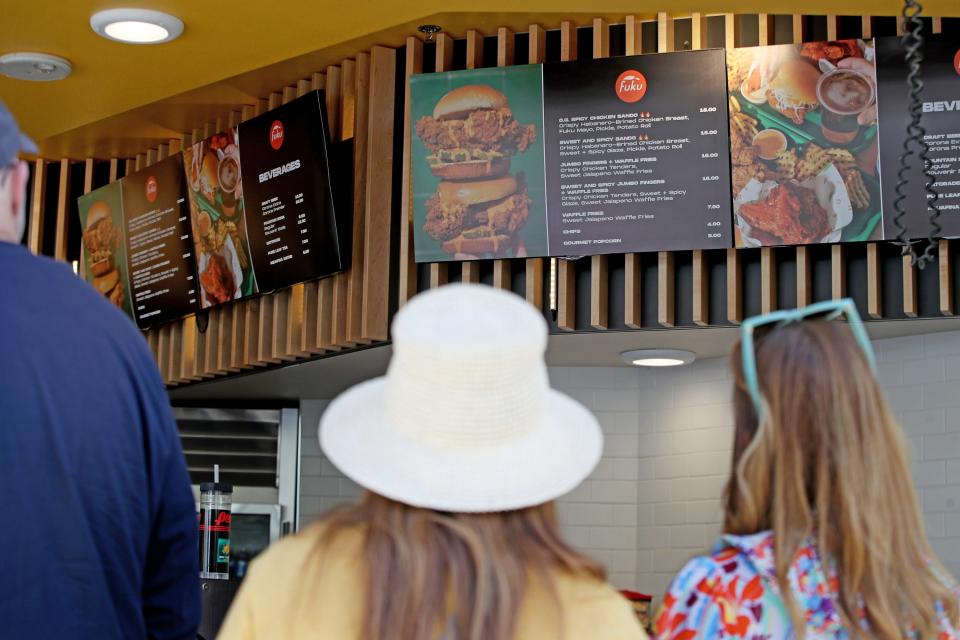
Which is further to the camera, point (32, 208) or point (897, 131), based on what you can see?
point (32, 208)

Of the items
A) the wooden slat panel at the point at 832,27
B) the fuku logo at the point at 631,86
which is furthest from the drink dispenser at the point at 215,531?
the wooden slat panel at the point at 832,27

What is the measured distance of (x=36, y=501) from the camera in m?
1.84

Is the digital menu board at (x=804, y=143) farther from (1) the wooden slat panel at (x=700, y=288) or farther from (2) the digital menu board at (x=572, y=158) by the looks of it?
(1) the wooden slat panel at (x=700, y=288)

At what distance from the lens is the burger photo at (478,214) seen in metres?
4.62

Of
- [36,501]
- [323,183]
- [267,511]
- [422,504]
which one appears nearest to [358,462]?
[422,504]

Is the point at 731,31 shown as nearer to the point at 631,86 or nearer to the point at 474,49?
the point at 631,86

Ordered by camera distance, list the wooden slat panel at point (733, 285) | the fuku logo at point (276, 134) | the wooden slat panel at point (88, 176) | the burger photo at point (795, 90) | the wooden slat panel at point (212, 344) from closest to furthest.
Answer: the burger photo at point (795, 90) → the wooden slat panel at point (733, 285) → the fuku logo at point (276, 134) → the wooden slat panel at point (212, 344) → the wooden slat panel at point (88, 176)

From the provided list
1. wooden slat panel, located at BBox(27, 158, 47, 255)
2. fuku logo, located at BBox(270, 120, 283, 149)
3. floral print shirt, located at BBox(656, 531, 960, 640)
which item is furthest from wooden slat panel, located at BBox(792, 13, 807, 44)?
wooden slat panel, located at BBox(27, 158, 47, 255)

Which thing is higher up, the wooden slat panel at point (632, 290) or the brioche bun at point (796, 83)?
the brioche bun at point (796, 83)

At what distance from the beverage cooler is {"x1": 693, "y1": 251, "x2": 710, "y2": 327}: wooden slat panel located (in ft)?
9.14

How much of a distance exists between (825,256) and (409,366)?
11.0ft

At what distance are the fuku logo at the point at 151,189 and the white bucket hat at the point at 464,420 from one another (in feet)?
15.7

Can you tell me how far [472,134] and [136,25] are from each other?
1228 millimetres

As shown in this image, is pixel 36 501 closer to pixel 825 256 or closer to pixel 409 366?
pixel 409 366
